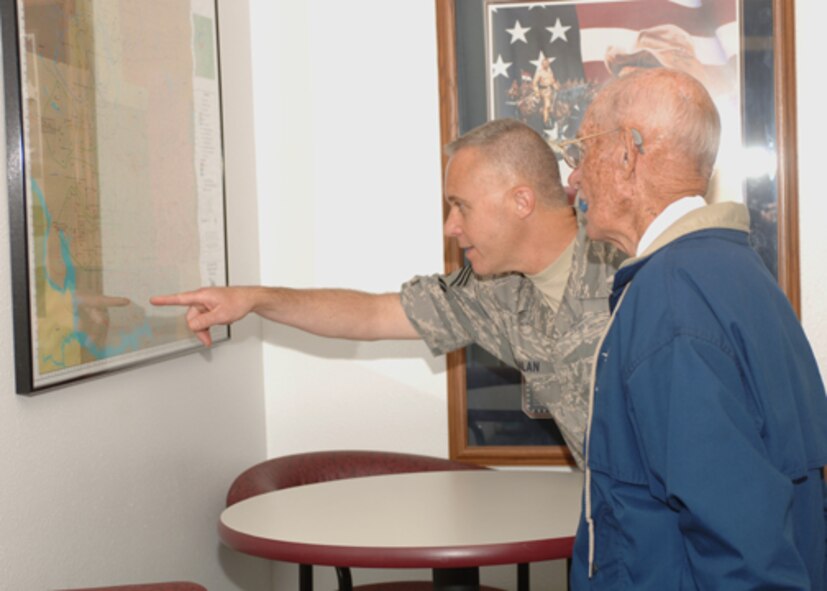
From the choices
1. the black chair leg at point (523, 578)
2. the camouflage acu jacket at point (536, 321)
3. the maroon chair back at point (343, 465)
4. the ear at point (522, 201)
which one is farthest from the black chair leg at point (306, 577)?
the ear at point (522, 201)

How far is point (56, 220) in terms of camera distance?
239 centimetres

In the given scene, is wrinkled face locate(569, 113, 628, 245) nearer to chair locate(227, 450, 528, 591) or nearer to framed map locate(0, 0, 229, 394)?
framed map locate(0, 0, 229, 394)

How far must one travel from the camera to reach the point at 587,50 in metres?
3.71

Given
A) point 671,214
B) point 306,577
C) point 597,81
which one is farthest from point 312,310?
point 671,214

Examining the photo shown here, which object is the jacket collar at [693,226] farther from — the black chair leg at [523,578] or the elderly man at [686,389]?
the black chair leg at [523,578]

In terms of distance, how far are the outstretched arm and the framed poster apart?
61 centimetres

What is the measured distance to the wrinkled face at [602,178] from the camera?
183 cm

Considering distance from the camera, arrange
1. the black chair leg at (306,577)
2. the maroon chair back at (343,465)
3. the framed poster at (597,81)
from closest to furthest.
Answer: the black chair leg at (306,577) → the maroon chair back at (343,465) → the framed poster at (597,81)

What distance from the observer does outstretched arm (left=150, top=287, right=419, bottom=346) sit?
113 inches

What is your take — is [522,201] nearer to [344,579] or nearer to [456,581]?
[456,581]

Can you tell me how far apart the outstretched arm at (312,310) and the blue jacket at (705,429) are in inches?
53.6

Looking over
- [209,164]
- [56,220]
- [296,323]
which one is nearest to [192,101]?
[209,164]

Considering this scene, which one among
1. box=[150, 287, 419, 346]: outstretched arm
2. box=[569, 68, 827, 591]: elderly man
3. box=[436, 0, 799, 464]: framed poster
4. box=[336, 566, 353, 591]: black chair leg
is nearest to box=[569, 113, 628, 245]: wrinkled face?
box=[569, 68, 827, 591]: elderly man

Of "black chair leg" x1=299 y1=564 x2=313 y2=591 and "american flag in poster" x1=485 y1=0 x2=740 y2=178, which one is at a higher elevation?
"american flag in poster" x1=485 y1=0 x2=740 y2=178
